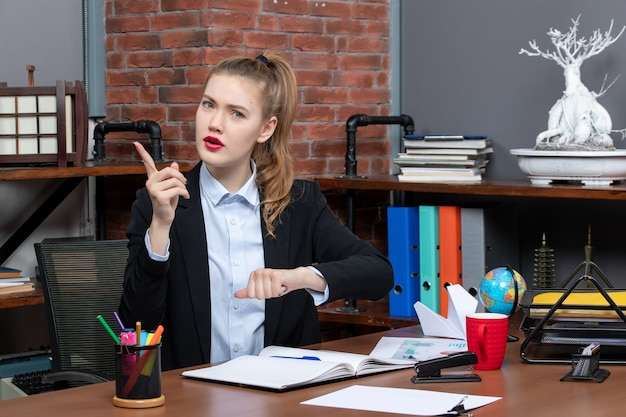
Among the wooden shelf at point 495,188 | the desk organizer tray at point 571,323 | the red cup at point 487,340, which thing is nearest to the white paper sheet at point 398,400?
the red cup at point 487,340

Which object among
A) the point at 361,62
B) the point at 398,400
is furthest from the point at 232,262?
the point at 361,62

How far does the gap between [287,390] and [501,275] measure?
72 cm

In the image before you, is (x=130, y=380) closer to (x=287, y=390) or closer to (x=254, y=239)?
(x=287, y=390)

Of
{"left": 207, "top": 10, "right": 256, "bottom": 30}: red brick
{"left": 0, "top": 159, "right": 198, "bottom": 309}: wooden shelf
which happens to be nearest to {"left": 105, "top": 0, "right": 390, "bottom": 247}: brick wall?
{"left": 207, "top": 10, "right": 256, "bottom": 30}: red brick

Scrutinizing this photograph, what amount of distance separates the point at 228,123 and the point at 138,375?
0.78 metres

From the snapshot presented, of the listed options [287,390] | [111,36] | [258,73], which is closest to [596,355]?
[287,390]

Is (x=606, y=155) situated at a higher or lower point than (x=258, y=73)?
lower

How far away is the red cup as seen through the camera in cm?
199

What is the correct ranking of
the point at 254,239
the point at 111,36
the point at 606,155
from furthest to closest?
the point at 111,36 < the point at 606,155 < the point at 254,239

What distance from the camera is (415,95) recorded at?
386cm

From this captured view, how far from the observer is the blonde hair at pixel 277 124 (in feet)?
8.02

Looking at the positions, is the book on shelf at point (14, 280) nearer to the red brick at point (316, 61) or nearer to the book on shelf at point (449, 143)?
the red brick at point (316, 61)

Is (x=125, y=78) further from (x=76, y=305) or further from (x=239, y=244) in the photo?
(x=239, y=244)

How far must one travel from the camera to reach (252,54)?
3441 millimetres
